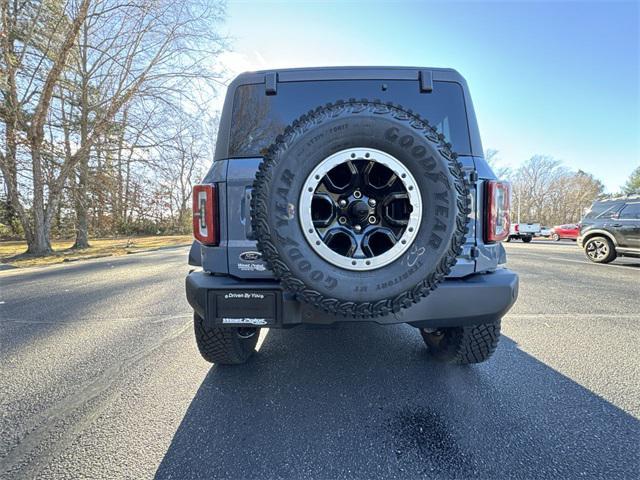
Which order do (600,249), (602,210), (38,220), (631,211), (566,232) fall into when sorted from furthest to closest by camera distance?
(566,232)
(38,220)
(602,210)
(600,249)
(631,211)

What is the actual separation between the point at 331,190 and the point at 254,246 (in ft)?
1.85

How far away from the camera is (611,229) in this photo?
8.15 metres

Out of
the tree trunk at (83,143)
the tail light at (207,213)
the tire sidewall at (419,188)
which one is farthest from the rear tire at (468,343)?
the tree trunk at (83,143)

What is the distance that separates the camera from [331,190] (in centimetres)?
179

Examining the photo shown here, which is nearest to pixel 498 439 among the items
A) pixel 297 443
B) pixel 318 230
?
pixel 297 443

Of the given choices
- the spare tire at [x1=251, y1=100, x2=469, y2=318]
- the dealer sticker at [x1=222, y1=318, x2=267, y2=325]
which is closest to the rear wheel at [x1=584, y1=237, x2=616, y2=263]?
the spare tire at [x1=251, y1=100, x2=469, y2=318]

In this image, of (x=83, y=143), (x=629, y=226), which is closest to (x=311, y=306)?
(x=629, y=226)

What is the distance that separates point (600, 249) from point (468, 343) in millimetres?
8664

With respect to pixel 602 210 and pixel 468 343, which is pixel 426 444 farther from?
pixel 602 210

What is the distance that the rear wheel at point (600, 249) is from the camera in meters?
8.23

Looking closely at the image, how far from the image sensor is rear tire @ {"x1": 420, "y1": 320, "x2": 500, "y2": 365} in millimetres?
2343

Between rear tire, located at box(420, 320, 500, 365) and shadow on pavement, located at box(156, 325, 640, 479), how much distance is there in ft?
0.38

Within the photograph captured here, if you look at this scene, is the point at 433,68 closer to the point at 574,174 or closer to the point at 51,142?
the point at 51,142

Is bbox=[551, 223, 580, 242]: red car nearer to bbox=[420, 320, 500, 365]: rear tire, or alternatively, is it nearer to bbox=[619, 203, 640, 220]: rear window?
bbox=[619, 203, 640, 220]: rear window
